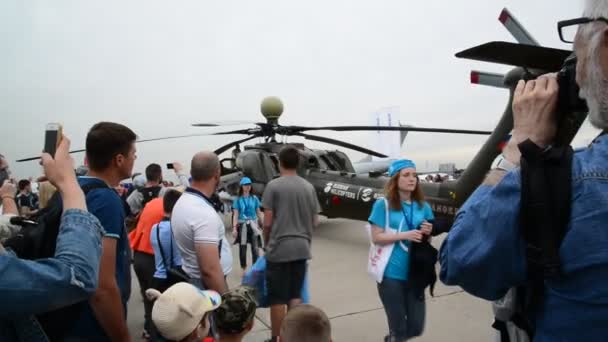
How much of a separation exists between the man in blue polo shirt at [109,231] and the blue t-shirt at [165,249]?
3.23ft

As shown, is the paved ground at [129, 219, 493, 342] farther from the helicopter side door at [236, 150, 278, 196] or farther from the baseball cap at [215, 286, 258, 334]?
the helicopter side door at [236, 150, 278, 196]

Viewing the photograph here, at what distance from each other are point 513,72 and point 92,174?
9.35 ft

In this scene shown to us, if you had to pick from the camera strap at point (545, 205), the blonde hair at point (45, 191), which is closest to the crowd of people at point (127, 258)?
the blonde hair at point (45, 191)

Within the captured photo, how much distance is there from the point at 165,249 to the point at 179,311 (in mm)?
1347

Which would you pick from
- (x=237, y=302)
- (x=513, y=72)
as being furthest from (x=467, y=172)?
(x=237, y=302)

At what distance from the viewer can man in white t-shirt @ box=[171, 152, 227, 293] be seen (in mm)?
2547

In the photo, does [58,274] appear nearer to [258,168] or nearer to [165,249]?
[165,249]

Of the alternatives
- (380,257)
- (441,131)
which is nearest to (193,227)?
(380,257)

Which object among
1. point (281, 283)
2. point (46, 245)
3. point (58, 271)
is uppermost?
point (58, 271)

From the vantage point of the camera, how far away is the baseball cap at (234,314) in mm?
1971

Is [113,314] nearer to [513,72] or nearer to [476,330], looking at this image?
[513,72]

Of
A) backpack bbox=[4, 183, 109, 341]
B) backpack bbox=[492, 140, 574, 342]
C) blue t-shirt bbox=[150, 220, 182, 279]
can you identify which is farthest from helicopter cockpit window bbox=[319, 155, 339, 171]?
backpack bbox=[492, 140, 574, 342]

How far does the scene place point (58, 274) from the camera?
980 mm

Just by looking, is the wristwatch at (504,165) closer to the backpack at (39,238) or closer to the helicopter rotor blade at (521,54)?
the helicopter rotor blade at (521,54)
